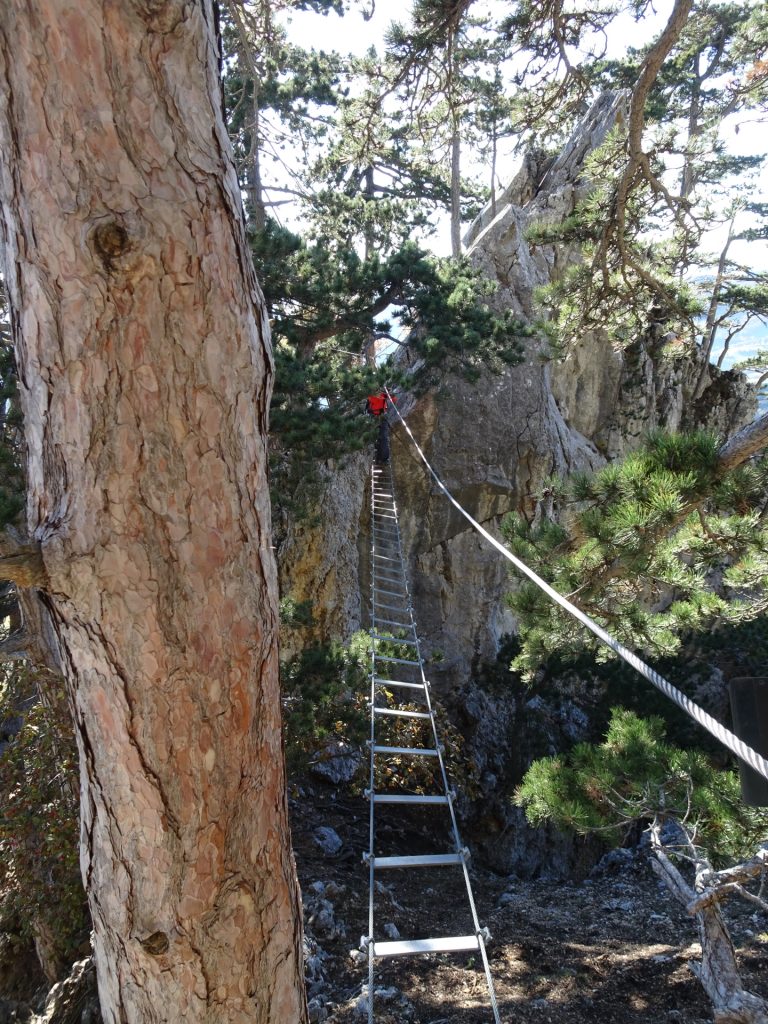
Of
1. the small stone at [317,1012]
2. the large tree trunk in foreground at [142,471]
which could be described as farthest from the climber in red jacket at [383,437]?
the large tree trunk in foreground at [142,471]

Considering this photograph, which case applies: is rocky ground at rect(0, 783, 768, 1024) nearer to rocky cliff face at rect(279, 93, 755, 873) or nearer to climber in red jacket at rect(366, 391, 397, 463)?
rocky cliff face at rect(279, 93, 755, 873)

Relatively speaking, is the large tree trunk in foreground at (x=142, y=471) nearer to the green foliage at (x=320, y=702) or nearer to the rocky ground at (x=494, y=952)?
the rocky ground at (x=494, y=952)

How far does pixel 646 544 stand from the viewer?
→ 320 cm

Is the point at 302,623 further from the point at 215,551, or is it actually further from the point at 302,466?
the point at 215,551

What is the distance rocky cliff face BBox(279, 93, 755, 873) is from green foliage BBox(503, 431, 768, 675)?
4143 mm

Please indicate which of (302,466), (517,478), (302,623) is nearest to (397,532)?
(517,478)

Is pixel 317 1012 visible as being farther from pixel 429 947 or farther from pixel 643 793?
pixel 643 793

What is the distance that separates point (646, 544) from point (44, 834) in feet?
11.1

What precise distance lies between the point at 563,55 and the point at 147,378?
4.06 meters

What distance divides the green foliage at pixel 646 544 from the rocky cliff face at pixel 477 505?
4143 millimetres

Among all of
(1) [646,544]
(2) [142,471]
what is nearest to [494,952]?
(1) [646,544]

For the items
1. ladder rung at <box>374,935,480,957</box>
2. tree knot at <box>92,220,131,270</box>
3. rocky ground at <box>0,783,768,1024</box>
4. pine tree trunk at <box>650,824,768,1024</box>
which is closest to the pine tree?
pine tree trunk at <box>650,824,768,1024</box>

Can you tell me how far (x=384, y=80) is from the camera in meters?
4.72

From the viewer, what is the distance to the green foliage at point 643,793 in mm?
3789
